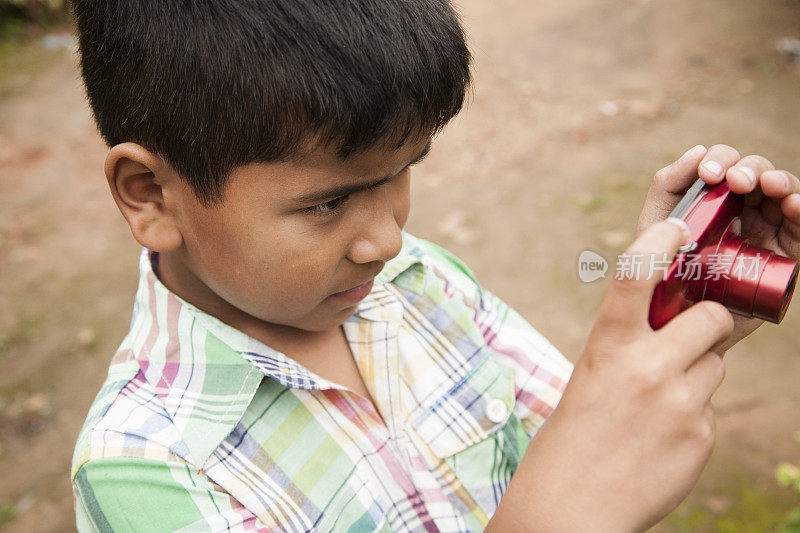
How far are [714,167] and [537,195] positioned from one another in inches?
128

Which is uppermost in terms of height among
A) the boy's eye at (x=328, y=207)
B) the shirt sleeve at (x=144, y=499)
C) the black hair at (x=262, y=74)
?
the black hair at (x=262, y=74)

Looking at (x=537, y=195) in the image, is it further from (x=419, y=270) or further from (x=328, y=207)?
(x=328, y=207)

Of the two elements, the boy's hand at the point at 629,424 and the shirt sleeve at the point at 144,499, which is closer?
the boy's hand at the point at 629,424

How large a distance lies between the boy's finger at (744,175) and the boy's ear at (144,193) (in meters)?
0.99

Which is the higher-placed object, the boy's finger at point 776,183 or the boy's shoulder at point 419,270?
the boy's finger at point 776,183

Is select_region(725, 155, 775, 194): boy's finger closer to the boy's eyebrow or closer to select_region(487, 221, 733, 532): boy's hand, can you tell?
select_region(487, 221, 733, 532): boy's hand

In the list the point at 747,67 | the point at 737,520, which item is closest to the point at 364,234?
the point at 737,520

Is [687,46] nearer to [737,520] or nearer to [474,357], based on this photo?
[737,520]

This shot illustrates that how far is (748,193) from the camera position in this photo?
1244 millimetres

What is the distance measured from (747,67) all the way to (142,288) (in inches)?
211

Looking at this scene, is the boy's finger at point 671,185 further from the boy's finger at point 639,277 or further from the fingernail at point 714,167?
the boy's finger at point 639,277

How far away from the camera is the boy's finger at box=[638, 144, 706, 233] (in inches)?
49.9

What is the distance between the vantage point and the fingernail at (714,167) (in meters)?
1.14

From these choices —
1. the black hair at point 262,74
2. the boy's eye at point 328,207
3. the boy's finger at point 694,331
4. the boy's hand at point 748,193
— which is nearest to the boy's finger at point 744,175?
the boy's hand at point 748,193
